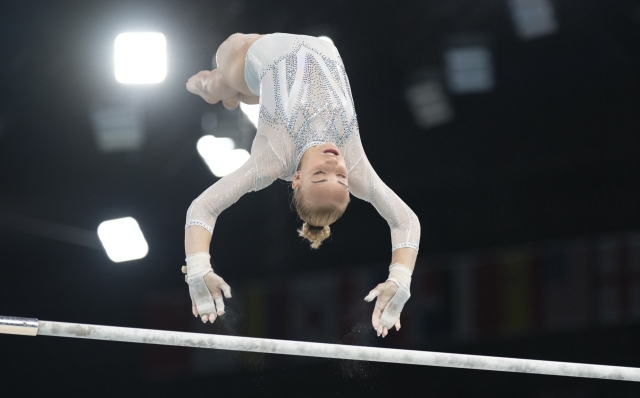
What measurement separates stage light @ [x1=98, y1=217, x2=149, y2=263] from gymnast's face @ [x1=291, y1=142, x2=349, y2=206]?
242 cm

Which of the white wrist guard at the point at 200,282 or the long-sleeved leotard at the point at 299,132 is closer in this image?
the white wrist guard at the point at 200,282

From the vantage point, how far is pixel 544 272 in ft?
16.3

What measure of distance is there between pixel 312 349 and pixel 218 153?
2506 millimetres

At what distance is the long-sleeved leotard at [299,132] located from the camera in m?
2.66

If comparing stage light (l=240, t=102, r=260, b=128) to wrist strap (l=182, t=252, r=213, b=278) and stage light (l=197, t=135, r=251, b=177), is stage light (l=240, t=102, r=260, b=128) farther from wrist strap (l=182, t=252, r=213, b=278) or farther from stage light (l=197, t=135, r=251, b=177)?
wrist strap (l=182, t=252, r=213, b=278)

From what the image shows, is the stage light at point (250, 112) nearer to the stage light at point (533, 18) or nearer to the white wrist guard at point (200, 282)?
the stage light at point (533, 18)

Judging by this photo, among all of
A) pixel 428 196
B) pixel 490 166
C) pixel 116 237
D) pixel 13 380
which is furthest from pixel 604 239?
pixel 13 380

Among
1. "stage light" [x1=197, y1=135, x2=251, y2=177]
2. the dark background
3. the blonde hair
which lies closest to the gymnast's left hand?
the blonde hair

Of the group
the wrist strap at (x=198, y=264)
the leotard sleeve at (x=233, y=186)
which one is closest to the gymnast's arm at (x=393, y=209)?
the leotard sleeve at (x=233, y=186)

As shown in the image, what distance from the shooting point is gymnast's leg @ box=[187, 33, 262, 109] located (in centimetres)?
328

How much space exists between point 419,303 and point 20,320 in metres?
3.10

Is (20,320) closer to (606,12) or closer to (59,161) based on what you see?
(59,161)

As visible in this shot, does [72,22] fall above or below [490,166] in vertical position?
above

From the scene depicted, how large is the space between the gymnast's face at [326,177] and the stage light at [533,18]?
9.09 ft
